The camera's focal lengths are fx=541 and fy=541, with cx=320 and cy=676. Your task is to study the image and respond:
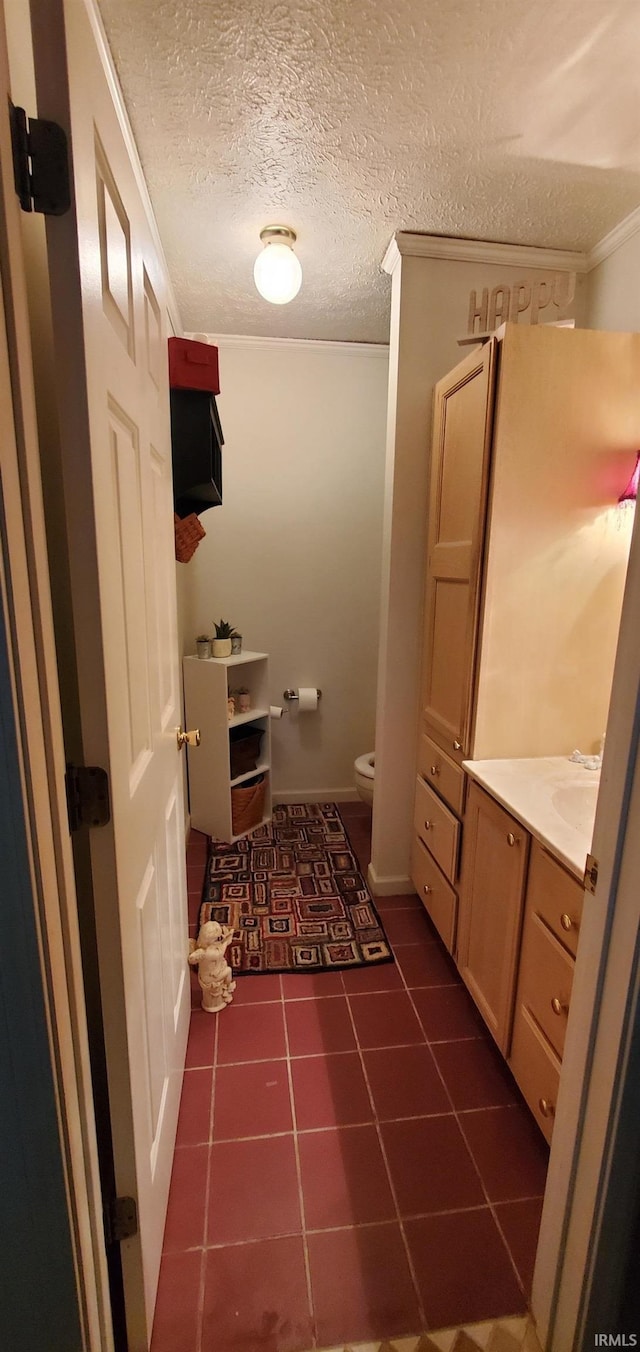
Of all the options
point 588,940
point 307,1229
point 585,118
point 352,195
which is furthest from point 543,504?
point 307,1229

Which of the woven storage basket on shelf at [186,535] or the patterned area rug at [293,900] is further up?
the woven storage basket on shelf at [186,535]

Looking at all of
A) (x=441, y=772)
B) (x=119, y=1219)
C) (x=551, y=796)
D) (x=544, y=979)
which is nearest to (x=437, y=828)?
(x=441, y=772)

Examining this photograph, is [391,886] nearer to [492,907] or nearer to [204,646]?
[492,907]

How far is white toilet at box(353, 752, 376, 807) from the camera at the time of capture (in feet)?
9.04

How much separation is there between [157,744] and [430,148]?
1.66 meters

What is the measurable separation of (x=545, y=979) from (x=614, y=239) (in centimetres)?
219

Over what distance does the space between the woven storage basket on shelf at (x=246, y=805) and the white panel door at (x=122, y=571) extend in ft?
4.75

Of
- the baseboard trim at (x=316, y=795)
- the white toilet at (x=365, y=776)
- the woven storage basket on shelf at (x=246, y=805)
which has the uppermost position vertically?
the white toilet at (x=365, y=776)

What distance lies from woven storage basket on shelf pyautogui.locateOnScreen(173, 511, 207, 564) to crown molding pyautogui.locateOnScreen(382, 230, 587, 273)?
1.18 metres

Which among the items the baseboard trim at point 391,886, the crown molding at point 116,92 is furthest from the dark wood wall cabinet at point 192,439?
the baseboard trim at point 391,886

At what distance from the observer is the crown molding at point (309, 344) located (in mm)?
2652

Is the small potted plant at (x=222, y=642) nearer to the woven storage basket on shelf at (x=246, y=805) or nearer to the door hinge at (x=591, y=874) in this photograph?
the woven storage basket on shelf at (x=246, y=805)

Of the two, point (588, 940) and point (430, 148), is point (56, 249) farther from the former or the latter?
point (430, 148)

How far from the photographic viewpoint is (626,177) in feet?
4.88
